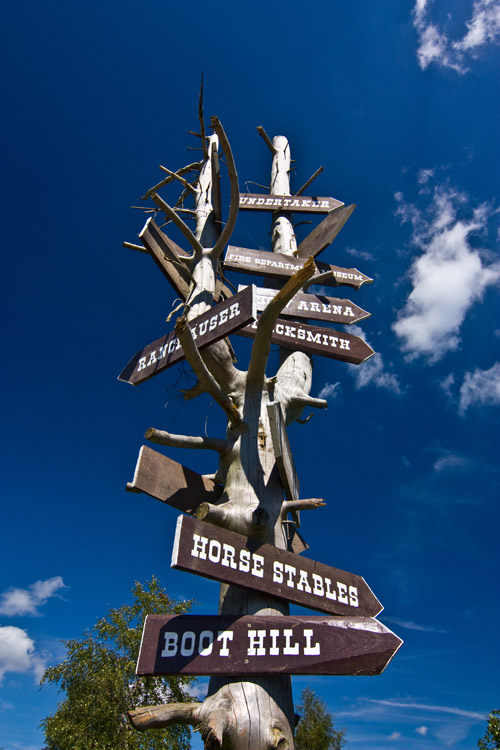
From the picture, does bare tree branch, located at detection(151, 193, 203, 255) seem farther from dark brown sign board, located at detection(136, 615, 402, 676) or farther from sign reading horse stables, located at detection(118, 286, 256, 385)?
dark brown sign board, located at detection(136, 615, 402, 676)

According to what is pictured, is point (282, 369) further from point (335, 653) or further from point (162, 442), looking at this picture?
point (335, 653)

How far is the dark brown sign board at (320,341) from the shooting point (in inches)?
195

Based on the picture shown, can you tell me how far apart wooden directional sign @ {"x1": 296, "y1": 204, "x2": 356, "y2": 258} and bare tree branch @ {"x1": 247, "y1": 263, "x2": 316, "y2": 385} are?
8.26 ft

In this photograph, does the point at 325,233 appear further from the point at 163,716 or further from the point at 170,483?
the point at 163,716

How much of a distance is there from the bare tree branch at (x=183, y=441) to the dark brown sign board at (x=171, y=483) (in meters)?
0.21

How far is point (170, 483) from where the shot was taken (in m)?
3.91

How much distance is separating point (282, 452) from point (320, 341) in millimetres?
1483

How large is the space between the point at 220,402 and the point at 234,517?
3.51 feet

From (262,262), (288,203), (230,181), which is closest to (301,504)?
(230,181)

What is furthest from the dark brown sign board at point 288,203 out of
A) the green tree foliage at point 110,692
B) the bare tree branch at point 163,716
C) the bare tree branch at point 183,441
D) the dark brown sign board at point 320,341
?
the green tree foliage at point 110,692

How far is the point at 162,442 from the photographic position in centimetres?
415

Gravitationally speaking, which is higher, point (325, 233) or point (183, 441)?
point (325, 233)

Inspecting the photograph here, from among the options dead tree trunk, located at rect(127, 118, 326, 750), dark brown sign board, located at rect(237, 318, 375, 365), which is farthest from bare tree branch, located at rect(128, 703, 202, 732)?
dark brown sign board, located at rect(237, 318, 375, 365)

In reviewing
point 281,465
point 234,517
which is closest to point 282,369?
point 281,465
